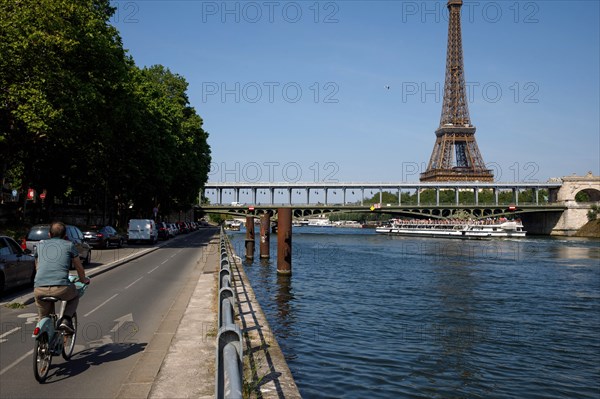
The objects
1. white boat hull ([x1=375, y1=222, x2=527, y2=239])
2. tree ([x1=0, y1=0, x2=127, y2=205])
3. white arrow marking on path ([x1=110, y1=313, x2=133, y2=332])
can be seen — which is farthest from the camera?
white boat hull ([x1=375, y1=222, x2=527, y2=239])

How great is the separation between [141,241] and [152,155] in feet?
24.2

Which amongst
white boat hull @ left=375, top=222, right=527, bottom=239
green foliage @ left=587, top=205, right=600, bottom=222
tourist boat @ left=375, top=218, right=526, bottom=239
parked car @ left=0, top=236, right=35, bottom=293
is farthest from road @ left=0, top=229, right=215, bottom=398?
green foliage @ left=587, top=205, right=600, bottom=222

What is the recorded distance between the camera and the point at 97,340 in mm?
9688

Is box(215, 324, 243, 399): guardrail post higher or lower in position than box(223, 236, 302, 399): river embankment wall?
higher

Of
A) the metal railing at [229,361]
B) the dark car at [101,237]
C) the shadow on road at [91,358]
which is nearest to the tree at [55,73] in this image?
the dark car at [101,237]

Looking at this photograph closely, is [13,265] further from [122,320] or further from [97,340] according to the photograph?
[97,340]

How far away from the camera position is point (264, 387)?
6941 millimetres

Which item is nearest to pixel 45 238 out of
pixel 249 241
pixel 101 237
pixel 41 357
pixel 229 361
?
pixel 101 237

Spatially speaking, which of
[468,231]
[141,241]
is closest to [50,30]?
[141,241]

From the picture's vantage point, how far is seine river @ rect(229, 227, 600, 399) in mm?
10641

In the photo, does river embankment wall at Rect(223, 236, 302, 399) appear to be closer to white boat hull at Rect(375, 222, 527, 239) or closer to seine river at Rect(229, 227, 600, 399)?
seine river at Rect(229, 227, 600, 399)

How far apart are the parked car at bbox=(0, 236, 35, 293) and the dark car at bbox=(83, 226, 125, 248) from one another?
19.3m

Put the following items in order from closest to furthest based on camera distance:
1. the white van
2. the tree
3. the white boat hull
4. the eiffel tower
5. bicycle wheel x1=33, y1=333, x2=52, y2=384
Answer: bicycle wheel x1=33, y1=333, x2=52, y2=384 → the tree → the white van → the white boat hull → the eiffel tower

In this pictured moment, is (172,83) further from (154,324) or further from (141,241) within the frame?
(154,324)
